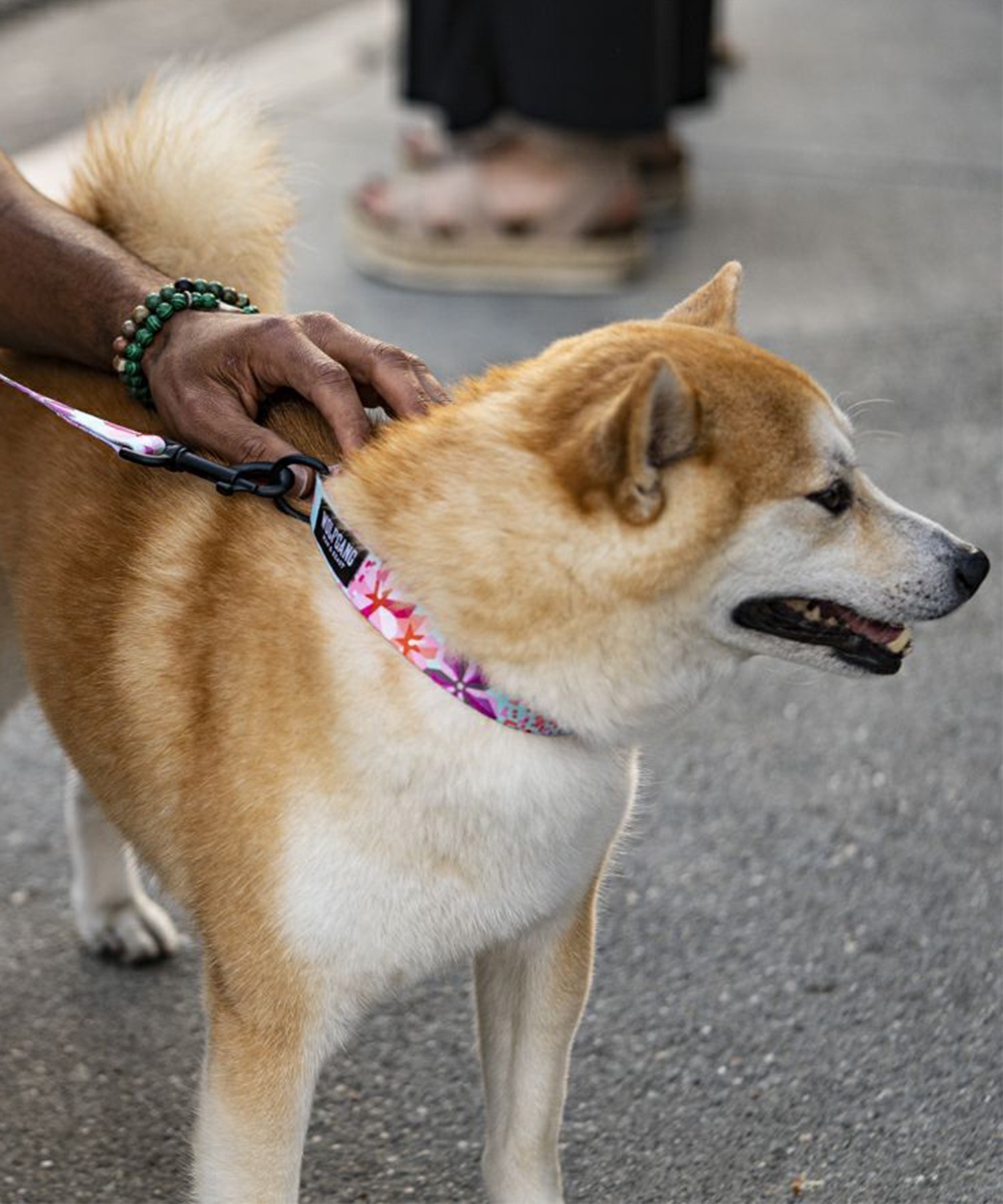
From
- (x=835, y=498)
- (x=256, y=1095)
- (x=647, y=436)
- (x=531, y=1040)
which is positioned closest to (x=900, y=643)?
(x=835, y=498)

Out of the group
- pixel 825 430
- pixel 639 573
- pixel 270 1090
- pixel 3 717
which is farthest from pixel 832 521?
pixel 3 717

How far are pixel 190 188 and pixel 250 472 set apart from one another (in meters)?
0.63

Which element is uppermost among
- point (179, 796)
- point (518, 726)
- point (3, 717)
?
point (518, 726)

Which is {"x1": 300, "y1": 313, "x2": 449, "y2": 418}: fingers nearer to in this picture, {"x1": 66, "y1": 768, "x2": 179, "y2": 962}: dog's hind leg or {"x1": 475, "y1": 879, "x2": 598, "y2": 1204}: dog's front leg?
{"x1": 475, "y1": 879, "x2": 598, "y2": 1204}: dog's front leg

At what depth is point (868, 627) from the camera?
2.00 meters

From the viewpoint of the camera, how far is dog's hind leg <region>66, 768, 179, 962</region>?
2.82 m

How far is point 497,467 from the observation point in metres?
1.88

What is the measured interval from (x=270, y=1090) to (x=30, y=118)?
511 centimetres

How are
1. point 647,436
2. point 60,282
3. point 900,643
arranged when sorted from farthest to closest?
point 60,282 < point 900,643 < point 647,436

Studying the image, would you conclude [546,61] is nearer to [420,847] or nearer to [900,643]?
[900,643]

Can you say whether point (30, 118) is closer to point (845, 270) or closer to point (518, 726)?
point (845, 270)

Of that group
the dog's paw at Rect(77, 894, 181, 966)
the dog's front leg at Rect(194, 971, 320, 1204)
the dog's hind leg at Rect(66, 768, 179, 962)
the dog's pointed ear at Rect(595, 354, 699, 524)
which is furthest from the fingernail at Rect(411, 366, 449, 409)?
the dog's paw at Rect(77, 894, 181, 966)

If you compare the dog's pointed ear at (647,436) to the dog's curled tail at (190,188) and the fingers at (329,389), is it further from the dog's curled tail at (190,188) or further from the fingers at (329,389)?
the dog's curled tail at (190,188)

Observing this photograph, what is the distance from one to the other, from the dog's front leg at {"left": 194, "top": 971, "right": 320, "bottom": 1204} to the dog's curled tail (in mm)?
1083
